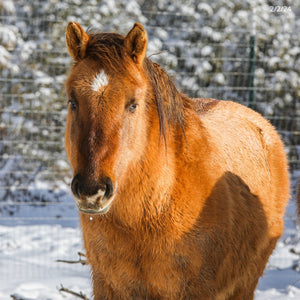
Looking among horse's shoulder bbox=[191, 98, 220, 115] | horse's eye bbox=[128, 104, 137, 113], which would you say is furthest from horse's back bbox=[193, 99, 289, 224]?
horse's eye bbox=[128, 104, 137, 113]

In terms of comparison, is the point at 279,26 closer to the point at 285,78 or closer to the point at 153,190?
the point at 285,78

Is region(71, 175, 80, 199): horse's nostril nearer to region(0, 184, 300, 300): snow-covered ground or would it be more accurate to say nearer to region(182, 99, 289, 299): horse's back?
region(182, 99, 289, 299): horse's back

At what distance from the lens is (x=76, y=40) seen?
235cm

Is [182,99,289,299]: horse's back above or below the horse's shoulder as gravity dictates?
below

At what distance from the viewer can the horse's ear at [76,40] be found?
2.31 meters

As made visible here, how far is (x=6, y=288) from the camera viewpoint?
4.61m

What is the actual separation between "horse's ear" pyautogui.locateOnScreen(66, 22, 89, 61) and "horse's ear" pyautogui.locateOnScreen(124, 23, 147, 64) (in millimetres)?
217

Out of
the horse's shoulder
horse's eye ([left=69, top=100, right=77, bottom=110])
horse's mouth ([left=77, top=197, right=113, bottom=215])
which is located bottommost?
horse's mouth ([left=77, top=197, right=113, bottom=215])

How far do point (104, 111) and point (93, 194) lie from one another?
414mm

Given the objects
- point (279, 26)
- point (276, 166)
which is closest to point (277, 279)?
point (276, 166)

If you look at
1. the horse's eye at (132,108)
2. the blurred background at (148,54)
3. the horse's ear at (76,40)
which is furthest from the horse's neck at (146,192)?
the blurred background at (148,54)

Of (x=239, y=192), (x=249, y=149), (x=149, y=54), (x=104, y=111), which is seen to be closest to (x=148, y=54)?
(x=149, y=54)

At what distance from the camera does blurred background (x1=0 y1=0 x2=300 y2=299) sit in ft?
20.8

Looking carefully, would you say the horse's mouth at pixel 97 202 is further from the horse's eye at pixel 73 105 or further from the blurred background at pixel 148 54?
the blurred background at pixel 148 54
